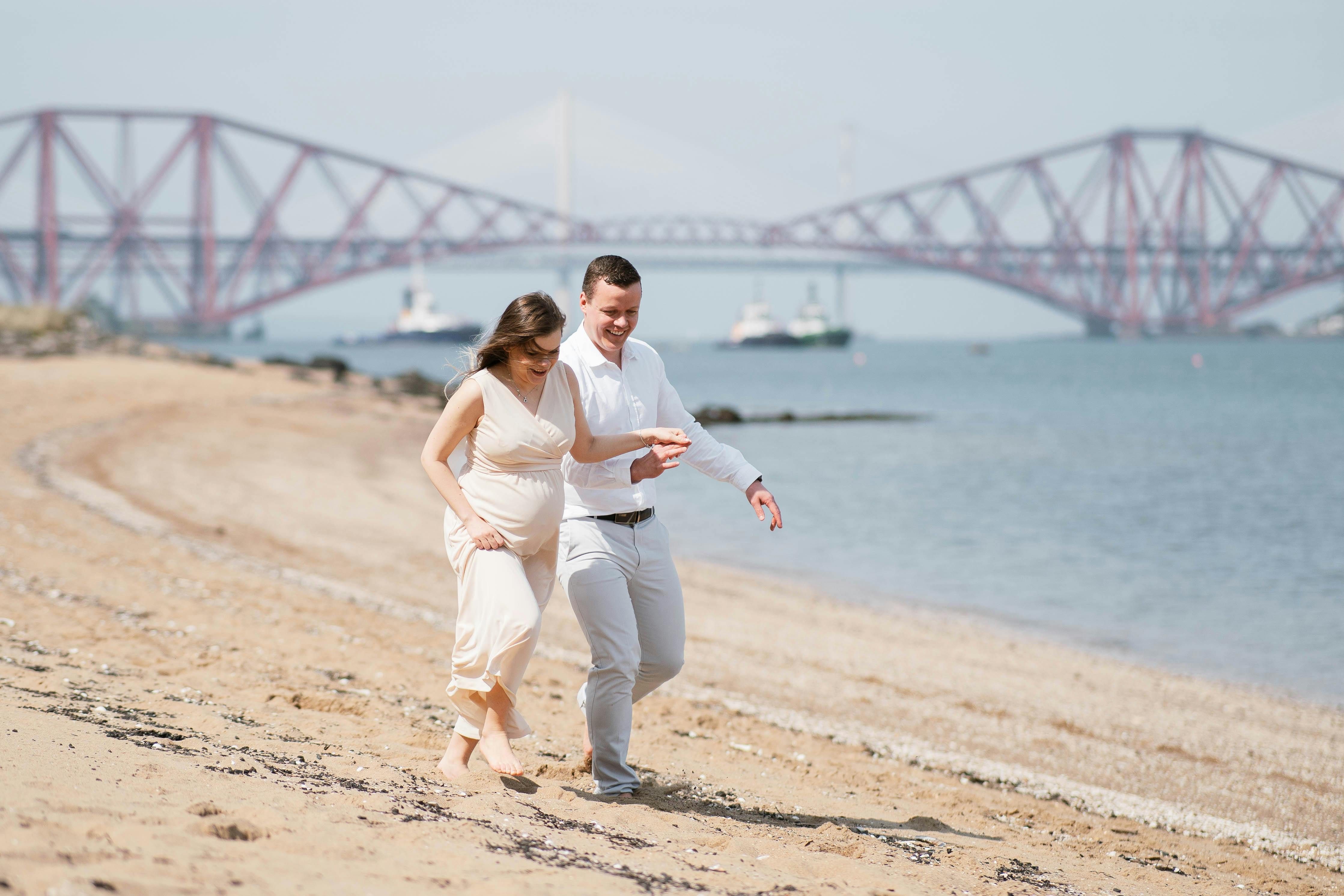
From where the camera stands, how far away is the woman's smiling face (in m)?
3.02

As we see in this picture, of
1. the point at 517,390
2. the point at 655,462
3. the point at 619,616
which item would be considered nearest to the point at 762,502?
the point at 655,462

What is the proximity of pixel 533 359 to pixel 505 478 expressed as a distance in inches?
12.8

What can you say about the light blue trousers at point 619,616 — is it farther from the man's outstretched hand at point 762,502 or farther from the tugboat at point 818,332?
the tugboat at point 818,332

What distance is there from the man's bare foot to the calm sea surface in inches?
218

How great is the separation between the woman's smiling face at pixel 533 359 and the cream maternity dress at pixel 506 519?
0.04 meters

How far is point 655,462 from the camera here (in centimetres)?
327

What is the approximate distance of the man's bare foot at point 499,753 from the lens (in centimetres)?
321

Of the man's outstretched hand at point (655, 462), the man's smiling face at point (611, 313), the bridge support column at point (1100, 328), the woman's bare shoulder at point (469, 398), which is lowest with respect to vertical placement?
the man's outstretched hand at point (655, 462)

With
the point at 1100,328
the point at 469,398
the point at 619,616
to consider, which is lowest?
the point at 619,616

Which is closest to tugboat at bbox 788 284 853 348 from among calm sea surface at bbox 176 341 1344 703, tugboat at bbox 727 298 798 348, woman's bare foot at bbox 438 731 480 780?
tugboat at bbox 727 298 798 348

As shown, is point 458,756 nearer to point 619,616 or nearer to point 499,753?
point 499,753

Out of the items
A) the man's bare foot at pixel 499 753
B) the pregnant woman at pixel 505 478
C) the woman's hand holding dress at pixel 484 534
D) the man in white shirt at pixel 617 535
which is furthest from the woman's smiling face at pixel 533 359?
the man's bare foot at pixel 499 753

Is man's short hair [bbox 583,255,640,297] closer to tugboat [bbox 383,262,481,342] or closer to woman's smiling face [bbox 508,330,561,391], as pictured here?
woman's smiling face [bbox 508,330,561,391]

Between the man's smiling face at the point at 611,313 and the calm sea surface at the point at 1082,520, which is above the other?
the man's smiling face at the point at 611,313
